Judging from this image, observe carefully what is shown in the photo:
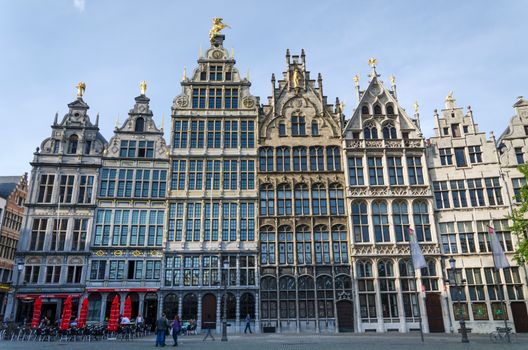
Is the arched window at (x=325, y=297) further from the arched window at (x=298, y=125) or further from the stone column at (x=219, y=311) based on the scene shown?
the arched window at (x=298, y=125)

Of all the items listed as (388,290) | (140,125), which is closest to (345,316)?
(388,290)

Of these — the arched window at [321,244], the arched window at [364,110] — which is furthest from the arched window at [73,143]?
the arched window at [364,110]

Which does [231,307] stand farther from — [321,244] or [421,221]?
[421,221]

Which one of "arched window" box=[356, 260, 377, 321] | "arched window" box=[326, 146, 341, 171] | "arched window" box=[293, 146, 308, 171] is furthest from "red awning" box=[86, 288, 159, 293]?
"arched window" box=[326, 146, 341, 171]

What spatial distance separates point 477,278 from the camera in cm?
3250

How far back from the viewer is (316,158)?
36.3m

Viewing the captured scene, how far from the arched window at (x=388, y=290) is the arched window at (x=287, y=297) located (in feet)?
23.2

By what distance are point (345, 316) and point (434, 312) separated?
23.3ft

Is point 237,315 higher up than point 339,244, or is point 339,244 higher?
point 339,244

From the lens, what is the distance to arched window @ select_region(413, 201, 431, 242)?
3400 centimetres

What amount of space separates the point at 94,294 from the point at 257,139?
61.5 feet

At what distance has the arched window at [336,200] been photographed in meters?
34.8

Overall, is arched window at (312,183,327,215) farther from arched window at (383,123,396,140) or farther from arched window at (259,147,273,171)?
arched window at (383,123,396,140)

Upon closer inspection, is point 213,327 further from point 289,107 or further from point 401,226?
point 289,107
